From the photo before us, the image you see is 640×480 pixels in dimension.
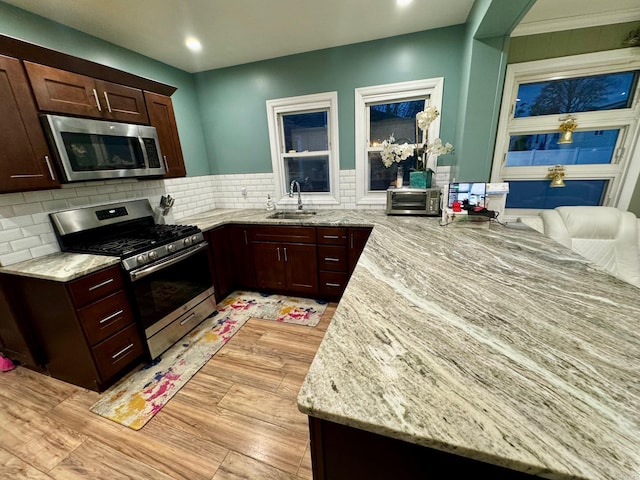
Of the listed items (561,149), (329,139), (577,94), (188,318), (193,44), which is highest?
(193,44)

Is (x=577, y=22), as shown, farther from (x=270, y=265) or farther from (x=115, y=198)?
(x=115, y=198)

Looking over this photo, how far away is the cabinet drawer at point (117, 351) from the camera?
169cm

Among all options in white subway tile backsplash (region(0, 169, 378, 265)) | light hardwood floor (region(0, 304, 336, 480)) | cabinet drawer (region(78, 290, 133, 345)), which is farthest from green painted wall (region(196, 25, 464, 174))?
light hardwood floor (region(0, 304, 336, 480))

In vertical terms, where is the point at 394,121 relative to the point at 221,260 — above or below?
above

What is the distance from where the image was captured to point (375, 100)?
8.87 ft

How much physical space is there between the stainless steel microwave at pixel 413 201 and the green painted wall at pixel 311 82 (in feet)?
2.25

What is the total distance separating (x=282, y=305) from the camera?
108 inches

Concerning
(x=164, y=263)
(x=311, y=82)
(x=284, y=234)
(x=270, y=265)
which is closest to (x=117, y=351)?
(x=164, y=263)

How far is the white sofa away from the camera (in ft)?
6.88

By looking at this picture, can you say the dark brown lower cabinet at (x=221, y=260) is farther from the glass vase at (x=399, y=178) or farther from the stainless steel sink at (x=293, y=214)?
the glass vase at (x=399, y=178)

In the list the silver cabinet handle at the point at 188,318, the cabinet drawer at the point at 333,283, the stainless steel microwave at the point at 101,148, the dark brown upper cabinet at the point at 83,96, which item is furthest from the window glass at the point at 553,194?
the dark brown upper cabinet at the point at 83,96

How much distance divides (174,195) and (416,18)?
300cm

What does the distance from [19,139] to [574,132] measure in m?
4.32

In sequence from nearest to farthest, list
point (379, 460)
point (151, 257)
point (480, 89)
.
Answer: point (379, 460), point (151, 257), point (480, 89)
